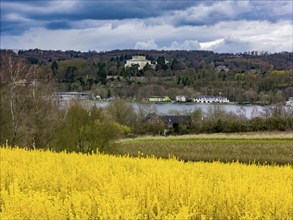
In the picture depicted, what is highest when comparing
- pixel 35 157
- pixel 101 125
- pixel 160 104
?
pixel 35 157

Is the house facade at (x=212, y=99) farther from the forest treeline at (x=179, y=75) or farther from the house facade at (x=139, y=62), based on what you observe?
the house facade at (x=139, y=62)

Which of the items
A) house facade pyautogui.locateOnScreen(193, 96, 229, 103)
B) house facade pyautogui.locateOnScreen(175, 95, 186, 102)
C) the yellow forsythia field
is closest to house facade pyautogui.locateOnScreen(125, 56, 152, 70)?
house facade pyautogui.locateOnScreen(175, 95, 186, 102)

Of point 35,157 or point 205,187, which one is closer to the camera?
point 205,187

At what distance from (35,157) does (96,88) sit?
103m

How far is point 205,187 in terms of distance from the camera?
5562mm

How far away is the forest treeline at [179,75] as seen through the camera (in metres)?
101

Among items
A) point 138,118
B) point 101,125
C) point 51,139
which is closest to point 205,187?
point 101,125

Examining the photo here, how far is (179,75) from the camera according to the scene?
127m

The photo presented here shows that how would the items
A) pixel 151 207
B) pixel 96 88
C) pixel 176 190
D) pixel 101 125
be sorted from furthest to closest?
pixel 96 88
pixel 101 125
pixel 176 190
pixel 151 207

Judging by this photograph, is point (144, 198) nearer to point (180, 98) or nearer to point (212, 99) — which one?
point (212, 99)

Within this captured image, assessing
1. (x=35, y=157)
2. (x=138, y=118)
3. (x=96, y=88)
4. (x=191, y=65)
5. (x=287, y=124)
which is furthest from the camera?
(x=191, y=65)

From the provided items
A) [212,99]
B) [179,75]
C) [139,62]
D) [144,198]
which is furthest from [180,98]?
[144,198]

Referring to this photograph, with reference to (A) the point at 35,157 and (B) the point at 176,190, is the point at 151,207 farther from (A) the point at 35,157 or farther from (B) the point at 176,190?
(A) the point at 35,157

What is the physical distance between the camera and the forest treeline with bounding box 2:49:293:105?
101 meters
